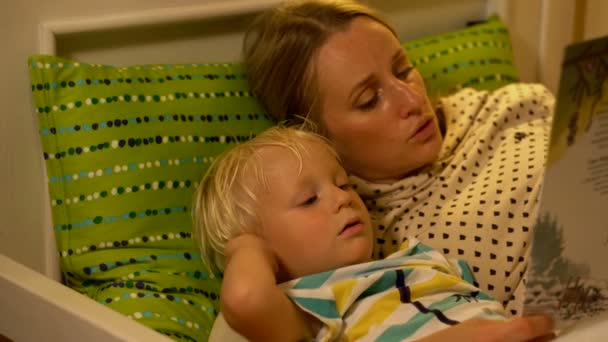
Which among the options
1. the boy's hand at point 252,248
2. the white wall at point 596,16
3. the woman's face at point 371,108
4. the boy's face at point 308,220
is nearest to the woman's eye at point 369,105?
the woman's face at point 371,108

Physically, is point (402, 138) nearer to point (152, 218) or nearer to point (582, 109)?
point (152, 218)

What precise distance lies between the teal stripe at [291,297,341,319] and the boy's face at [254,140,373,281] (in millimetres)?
72

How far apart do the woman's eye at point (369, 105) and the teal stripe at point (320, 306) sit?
0.37 meters

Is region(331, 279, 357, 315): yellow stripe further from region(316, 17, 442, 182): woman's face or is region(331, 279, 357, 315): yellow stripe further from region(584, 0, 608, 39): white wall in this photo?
region(584, 0, 608, 39): white wall

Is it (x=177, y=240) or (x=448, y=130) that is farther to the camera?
(x=448, y=130)

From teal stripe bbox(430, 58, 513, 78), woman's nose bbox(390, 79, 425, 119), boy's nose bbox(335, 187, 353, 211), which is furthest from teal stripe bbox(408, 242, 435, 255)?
teal stripe bbox(430, 58, 513, 78)

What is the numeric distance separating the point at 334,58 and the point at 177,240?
1.20 feet

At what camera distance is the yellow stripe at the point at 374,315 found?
0.96 meters

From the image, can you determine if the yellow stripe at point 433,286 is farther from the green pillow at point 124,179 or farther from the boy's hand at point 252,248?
the green pillow at point 124,179

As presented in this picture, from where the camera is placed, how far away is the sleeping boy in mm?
936

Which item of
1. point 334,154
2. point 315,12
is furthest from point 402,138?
point 315,12

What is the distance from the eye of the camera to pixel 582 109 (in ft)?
2.25

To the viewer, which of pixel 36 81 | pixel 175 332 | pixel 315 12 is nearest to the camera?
pixel 175 332

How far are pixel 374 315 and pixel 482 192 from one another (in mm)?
332
